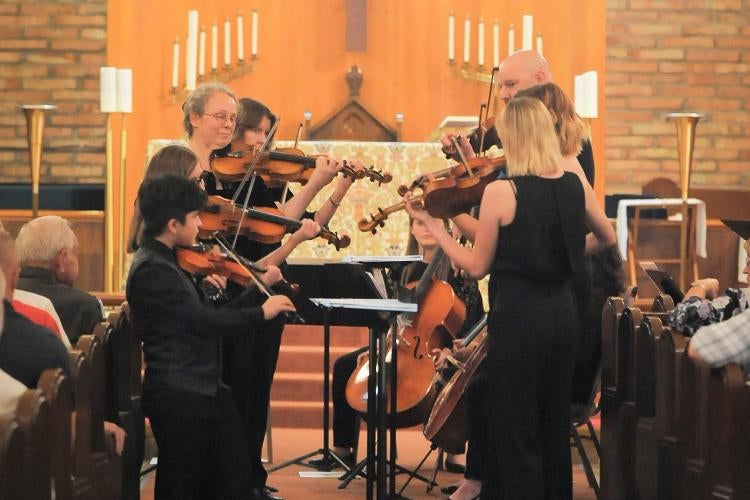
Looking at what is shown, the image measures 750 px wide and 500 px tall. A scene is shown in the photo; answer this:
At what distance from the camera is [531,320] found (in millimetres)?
3898

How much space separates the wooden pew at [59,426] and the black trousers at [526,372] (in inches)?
51.6

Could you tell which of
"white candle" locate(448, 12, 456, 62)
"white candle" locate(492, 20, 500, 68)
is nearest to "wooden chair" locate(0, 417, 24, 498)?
"white candle" locate(492, 20, 500, 68)

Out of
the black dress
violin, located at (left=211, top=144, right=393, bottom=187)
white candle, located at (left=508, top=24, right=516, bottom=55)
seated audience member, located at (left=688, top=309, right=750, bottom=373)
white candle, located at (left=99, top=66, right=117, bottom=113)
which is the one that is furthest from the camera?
white candle, located at (left=508, top=24, right=516, bottom=55)

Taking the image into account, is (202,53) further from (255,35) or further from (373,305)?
(373,305)

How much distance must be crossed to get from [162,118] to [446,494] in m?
6.37

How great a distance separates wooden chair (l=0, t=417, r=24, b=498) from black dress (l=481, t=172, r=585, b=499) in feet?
5.41

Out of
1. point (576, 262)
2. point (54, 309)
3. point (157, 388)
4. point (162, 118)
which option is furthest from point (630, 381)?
point (162, 118)

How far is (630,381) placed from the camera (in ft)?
14.8

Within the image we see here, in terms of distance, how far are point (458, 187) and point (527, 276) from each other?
15.7 inches

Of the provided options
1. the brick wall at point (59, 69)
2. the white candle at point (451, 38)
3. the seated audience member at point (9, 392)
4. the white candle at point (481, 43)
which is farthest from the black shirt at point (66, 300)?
the brick wall at point (59, 69)

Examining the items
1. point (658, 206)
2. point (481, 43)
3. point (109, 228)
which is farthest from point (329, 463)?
point (481, 43)

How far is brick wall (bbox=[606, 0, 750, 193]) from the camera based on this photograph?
39.5ft

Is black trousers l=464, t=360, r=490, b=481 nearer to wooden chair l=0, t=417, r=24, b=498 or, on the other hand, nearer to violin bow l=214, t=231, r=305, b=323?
violin bow l=214, t=231, r=305, b=323

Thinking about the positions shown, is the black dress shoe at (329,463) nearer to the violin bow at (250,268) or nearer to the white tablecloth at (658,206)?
the violin bow at (250,268)
